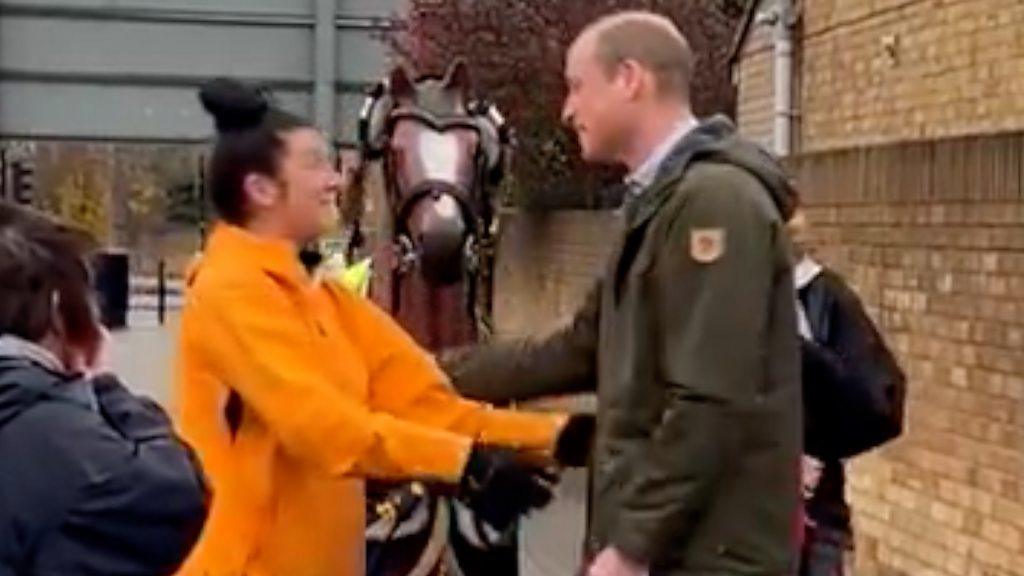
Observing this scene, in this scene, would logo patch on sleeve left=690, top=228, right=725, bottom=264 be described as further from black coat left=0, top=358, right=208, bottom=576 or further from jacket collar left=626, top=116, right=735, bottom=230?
black coat left=0, top=358, right=208, bottom=576

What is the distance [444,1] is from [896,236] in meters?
13.5

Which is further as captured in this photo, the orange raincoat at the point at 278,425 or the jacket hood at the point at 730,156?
the orange raincoat at the point at 278,425

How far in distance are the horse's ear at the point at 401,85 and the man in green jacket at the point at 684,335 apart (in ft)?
9.95

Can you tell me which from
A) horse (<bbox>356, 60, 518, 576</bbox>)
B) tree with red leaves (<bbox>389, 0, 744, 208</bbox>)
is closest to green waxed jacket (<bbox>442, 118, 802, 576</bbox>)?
horse (<bbox>356, 60, 518, 576</bbox>)

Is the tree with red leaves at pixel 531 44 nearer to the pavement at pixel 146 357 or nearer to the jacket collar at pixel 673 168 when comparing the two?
the pavement at pixel 146 357

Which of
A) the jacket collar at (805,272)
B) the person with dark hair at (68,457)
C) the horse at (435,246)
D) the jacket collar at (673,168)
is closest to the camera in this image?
the person with dark hair at (68,457)

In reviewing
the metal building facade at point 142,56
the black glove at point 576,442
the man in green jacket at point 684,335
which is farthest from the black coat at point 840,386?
the metal building facade at point 142,56

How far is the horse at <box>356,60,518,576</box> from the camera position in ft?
22.4

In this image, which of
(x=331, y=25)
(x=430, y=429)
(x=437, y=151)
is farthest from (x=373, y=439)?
(x=331, y=25)

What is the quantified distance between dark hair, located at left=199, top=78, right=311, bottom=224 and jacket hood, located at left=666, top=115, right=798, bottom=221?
3.49ft

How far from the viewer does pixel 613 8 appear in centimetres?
2197

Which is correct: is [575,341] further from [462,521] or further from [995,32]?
[995,32]

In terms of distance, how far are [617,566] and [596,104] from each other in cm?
90

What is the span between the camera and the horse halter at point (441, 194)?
7.28m
